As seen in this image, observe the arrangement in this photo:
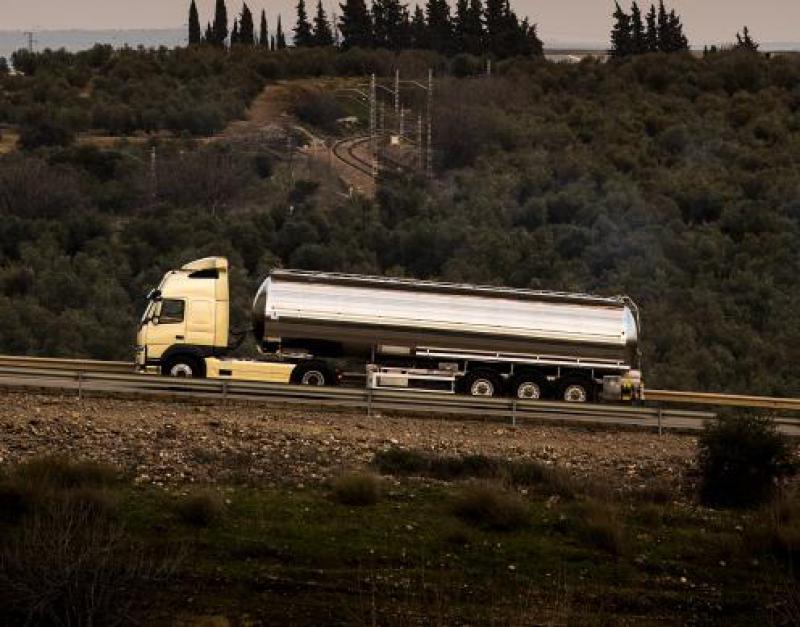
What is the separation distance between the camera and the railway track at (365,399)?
30.4 meters

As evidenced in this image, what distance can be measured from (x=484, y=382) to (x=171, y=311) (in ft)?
23.2

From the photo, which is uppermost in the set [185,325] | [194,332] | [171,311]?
[171,311]

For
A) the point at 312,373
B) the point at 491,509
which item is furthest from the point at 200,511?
the point at 312,373

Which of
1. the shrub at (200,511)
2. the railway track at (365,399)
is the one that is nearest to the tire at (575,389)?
the railway track at (365,399)

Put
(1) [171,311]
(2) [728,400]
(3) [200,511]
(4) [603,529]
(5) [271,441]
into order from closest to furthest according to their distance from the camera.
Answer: (3) [200,511], (4) [603,529], (5) [271,441], (2) [728,400], (1) [171,311]

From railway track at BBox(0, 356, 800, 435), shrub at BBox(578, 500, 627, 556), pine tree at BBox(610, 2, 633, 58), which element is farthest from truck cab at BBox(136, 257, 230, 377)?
pine tree at BBox(610, 2, 633, 58)

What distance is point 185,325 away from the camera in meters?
35.6

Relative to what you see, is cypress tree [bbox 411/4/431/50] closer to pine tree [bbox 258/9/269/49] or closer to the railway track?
pine tree [bbox 258/9/269/49]

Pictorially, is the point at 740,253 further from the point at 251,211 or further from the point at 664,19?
the point at 664,19

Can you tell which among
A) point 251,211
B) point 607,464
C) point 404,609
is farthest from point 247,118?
point 404,609

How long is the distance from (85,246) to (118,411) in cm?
2982

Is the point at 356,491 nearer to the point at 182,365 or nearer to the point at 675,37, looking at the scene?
the point at 182,365

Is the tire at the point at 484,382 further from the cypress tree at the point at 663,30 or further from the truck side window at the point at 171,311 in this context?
the cypress tree at the point at 663,30

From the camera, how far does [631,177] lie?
73562mm
